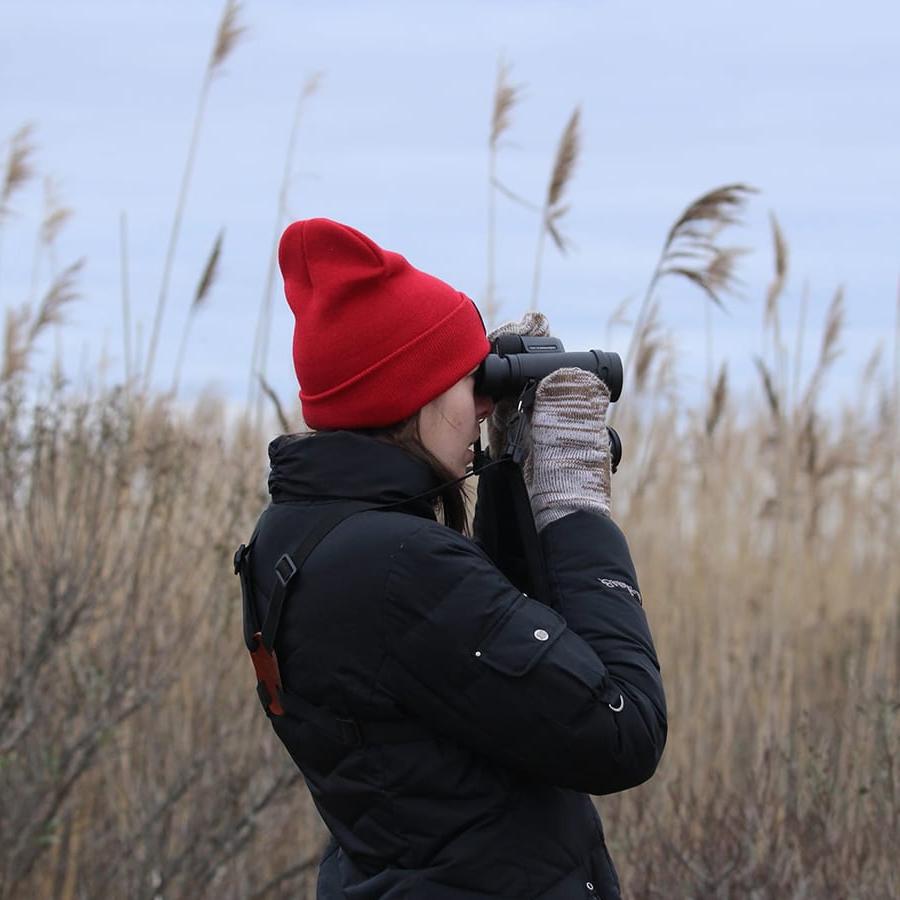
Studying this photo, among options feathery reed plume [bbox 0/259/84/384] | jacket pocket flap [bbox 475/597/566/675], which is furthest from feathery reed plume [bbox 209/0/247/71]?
jacket pocket flap [bbox 475/597/566/675]

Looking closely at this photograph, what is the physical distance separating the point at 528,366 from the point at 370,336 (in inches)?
7.9

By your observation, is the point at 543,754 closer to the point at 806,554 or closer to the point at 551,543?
the point at 551,543

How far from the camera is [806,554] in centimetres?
541

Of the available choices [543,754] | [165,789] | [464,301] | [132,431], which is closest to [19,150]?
[132,431]

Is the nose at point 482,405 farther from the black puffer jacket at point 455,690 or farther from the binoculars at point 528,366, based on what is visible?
the black puffer jacket at point 455,690

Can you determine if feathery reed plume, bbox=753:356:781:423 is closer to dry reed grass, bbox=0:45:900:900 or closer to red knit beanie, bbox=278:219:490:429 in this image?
dry reed grass, bbox=0:45:900:900

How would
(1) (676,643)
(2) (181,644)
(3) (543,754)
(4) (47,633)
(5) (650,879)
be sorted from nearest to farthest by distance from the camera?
(3) (543,754)
(5) (650,879)
(4) (47,633)
(2) (181,644)
(1) (676,643)

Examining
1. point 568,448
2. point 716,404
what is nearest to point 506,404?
point 568,448

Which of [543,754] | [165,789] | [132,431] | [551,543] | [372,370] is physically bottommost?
[165,789]

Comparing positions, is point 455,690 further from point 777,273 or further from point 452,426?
point 777,273

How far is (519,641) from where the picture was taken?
1540mm

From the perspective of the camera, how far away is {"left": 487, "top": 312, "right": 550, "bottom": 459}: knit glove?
185 cm

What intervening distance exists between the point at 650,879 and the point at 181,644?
1.65 m

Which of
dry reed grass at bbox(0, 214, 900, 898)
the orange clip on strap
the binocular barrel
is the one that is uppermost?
the binocular barrel
